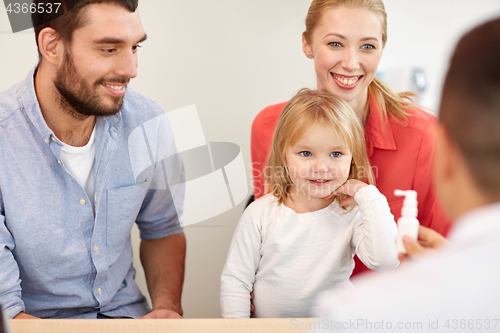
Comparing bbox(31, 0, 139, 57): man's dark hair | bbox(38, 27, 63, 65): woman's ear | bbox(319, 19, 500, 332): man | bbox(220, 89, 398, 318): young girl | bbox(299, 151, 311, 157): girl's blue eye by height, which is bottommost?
bbox(220, 89, 398, 318): young girl

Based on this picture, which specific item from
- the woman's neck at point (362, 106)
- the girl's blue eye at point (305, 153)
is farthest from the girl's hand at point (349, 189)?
the woman's neck at point (362, 106)

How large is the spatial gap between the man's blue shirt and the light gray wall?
0.22 metres

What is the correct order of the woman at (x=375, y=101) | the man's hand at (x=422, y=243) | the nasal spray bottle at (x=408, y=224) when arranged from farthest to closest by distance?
the woman at (x=375, y=101) → the nasal spray bottle at (x=408, y=224) → the man's hand at (x=422, y=243)

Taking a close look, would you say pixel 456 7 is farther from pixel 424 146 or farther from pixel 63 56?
pixel 63 56

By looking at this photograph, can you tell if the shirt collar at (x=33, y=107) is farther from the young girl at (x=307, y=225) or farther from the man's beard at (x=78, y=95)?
the young girl at (x=307, y=225)

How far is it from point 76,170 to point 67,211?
123mm

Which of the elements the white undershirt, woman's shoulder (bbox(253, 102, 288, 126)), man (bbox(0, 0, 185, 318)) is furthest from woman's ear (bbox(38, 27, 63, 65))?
woman's shoulder (bbox(253, 102, 288, 126))

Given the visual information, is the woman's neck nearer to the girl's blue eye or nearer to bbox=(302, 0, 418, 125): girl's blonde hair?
bbox=(302, 0, 418, 125): girl's blonde hair

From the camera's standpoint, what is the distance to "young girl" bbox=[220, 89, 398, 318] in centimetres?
109

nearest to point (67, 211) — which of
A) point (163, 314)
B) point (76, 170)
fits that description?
point (76, 170)

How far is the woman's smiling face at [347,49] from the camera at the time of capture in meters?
1.19

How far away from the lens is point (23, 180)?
1.13 meters

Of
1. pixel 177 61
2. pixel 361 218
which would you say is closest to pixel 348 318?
pixel 361 218

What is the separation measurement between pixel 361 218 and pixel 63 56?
934mm
